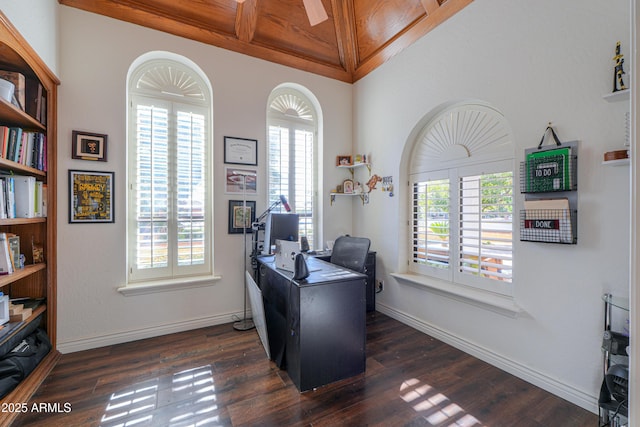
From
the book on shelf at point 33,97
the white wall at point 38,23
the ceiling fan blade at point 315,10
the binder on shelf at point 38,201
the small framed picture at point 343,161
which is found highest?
the ceiling fan blade at point 315,10

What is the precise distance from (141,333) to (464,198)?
347 cm

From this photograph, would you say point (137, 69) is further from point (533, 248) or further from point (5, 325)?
point (533, 248)

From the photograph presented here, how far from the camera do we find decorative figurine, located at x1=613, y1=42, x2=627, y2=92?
160cm

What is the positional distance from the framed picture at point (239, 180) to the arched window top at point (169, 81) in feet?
2.86

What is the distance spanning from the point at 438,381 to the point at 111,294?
3.04m

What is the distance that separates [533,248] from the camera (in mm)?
2059

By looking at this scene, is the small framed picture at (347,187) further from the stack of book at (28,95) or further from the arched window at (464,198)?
the stack of book at (28,95)

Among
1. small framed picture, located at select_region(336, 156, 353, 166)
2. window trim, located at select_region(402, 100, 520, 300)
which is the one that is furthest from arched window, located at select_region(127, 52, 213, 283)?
window trim, located at select_region(402, 100, 520, 300)

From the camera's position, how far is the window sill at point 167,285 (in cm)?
269

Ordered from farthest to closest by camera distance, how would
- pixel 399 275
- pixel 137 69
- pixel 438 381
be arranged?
1. pixel 399 275
2. pixel 137 69
3. pixel 438 381

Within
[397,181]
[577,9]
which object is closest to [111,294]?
[397,181]

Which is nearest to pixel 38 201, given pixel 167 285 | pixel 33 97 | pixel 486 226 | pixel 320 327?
pixel 33 97

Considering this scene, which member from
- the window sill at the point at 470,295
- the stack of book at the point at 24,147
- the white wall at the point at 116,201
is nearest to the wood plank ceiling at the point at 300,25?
the white wall at the point at 116,201

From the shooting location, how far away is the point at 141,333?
274 cm
